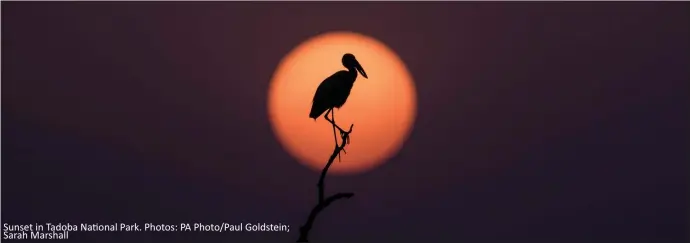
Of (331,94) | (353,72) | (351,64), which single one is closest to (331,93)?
(331,94)

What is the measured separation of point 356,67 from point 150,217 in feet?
114

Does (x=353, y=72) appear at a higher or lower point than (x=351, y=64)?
lower

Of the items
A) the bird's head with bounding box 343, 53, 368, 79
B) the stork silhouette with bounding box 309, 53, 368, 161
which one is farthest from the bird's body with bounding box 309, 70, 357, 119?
the bird's head with bounding box 343, 53, 368, 79

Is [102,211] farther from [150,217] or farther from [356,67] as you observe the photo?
[356,67]

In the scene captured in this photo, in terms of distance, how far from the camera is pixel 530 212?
58031 millimetres

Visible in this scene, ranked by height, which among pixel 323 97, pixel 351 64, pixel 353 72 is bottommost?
pixel 323 97

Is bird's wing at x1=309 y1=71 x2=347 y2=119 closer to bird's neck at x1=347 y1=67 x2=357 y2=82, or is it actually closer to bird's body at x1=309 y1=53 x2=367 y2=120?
bird's body at x1=309 y1=53 x2=367 y2=120

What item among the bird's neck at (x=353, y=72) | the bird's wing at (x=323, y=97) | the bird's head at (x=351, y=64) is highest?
the bird's head at (x=351, y=64)

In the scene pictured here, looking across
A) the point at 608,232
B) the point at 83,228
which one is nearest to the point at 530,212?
the point at 608,232

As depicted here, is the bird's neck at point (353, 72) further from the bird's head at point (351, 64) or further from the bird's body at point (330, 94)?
the bird's body at point (330, 94)

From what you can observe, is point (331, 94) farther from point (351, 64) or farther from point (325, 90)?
point (351, 64)

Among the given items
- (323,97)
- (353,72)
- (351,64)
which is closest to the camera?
(323,97)

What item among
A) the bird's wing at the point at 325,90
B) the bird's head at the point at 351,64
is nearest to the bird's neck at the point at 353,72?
the bird's head at the point at 351,64

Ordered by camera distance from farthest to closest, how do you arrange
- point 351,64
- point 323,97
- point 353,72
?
1. point 351,64
2. point 353,72
3. point 323,97
